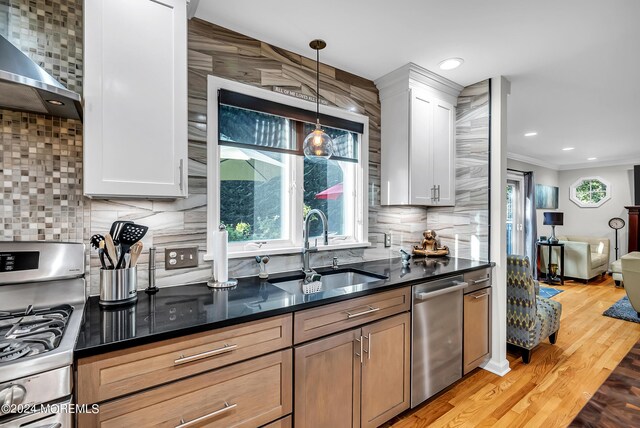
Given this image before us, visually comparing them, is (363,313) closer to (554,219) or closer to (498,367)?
(498,367)

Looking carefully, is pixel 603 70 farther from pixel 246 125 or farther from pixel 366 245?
pixel 246 125

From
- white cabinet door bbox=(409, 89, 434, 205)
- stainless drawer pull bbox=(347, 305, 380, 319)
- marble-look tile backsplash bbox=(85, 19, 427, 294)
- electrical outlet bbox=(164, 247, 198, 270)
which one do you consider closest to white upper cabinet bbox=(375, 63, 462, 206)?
white cabinet door bbox=(409, 89, 434, 205)

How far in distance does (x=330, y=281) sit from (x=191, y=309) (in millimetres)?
1050

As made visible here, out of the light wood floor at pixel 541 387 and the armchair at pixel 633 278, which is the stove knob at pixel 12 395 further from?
the armchair at pixel 633 278

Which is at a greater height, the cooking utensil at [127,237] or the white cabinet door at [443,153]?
the white cabinet door at [443,153]

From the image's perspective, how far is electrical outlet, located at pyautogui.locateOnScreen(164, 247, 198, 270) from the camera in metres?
1.69

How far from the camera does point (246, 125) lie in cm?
203

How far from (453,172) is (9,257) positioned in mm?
2931

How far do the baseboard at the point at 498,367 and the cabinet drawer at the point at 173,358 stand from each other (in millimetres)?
2049

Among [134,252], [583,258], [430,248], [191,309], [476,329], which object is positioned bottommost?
[476,329]

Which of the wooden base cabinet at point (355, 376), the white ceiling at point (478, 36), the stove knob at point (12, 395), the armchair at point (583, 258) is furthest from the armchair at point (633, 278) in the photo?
the stove knob at point (12, 395)

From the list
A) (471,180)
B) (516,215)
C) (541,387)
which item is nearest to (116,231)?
(471,180)

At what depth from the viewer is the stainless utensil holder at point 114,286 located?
133cm

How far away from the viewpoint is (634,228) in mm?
6039
